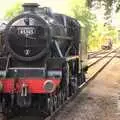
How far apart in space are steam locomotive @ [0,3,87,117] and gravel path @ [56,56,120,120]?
60cm

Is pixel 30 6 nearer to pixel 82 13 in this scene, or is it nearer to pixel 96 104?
pixel 96 104

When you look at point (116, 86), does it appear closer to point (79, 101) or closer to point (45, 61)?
point (79, 101)

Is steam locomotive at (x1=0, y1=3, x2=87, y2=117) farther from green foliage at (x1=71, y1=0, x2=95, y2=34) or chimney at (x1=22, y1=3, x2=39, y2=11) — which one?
green foliage at (x1=71, y1=0, x2=95, y2=34)

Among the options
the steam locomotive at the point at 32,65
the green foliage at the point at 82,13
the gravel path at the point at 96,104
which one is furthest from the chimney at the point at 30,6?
the green foliage at the point at 82,13

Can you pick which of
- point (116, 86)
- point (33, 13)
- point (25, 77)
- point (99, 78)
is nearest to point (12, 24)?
point (33, 13)

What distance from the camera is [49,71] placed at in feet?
40.4

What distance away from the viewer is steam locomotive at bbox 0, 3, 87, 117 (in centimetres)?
1202

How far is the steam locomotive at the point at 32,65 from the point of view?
39.4 ft

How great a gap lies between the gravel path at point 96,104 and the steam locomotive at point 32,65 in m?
0.60

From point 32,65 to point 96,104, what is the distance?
2.77 metres

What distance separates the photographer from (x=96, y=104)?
565 inches

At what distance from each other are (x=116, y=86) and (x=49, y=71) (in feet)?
24.8

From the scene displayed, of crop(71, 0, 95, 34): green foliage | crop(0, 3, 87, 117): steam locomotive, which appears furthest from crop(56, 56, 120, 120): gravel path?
crop(71, 0, 95, 34): green foliage

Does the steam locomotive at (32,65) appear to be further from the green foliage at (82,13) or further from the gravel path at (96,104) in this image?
the green foliage at (82,13)
